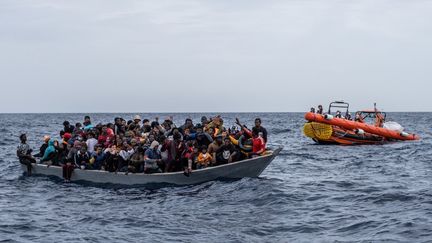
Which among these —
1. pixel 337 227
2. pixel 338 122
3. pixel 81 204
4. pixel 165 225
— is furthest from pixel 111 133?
pixel 338 122

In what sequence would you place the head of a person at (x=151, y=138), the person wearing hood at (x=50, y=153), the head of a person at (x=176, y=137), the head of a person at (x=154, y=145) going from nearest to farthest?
the head of a person at (x=176, y=137)
the head of a person at (x=154, y=145)
the head of a person at (x=151, y=138)
the person wearing hood at (x=50, y=153)

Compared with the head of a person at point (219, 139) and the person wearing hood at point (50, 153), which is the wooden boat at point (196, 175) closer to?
the head of a person at point (219, 139)

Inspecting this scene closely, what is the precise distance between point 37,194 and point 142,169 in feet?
11.5

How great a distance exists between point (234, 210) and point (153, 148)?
16.7 ft

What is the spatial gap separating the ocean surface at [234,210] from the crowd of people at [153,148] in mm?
829

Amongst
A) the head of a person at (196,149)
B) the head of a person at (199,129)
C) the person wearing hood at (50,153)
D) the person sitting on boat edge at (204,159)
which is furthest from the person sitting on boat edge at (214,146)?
the person wearing hood at (50,153)

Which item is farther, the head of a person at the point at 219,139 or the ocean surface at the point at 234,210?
the head of a person at the point at 219,139

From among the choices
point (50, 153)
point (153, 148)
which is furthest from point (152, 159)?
point (50, 153)

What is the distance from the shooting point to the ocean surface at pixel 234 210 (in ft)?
47.6

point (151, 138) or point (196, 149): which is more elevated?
point (151, 138)

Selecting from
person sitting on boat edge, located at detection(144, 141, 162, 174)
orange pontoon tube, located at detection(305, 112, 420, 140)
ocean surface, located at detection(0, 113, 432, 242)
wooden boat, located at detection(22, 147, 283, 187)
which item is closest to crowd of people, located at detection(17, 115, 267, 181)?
person sitting on boat edge, located at detection(144, 141, 162, 174)

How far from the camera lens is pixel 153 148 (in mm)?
21594

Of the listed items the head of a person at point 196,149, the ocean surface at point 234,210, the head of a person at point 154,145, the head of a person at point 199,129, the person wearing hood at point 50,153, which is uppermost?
the head of a person at point 199,129

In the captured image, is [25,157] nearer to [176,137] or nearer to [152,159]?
[152,159]
